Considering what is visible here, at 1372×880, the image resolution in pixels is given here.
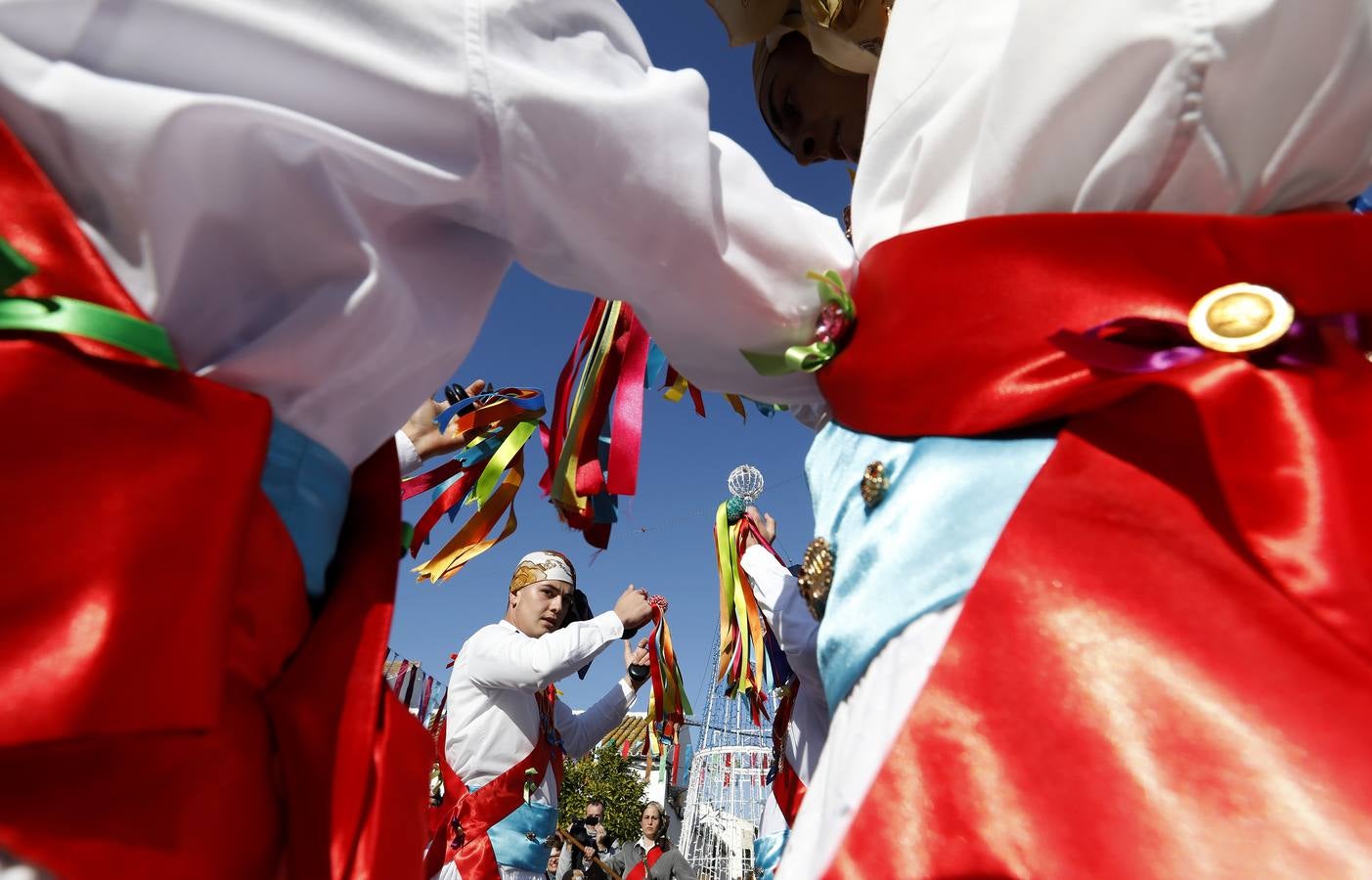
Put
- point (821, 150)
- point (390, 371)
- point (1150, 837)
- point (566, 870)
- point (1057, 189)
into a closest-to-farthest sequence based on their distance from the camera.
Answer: point (1150, 837) < point (1057, 189) < point (390, 371) < point (821, 150) < point (566, 870)

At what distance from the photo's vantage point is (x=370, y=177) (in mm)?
925

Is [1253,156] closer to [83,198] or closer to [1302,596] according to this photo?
[1302,596]

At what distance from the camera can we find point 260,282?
3.13ft

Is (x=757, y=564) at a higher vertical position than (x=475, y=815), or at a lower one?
higher

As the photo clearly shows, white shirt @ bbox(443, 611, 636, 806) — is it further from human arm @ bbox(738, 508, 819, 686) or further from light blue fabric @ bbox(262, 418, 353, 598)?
light blue fabric @ bbox(262, 418, 353, 598)

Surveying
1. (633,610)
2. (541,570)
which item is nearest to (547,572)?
(541,570)

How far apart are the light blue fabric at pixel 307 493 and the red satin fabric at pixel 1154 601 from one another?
0.67 m

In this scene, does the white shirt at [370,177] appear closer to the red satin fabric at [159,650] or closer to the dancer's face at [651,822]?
the red satin fabric at [159,650]

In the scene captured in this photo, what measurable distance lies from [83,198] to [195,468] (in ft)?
1.04

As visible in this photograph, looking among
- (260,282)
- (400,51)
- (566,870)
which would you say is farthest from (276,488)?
(566,870)

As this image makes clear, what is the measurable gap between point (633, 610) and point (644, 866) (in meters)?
5.42

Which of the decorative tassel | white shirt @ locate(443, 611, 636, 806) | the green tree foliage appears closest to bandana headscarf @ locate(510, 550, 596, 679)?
white shirt @ locate(443, 611, 636, 806)

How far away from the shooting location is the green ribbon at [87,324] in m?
0.73

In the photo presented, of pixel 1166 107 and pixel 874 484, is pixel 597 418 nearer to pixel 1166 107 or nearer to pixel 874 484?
pixel 874 484
